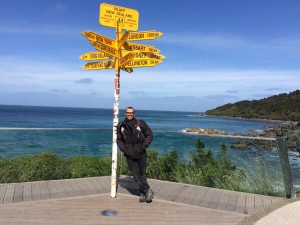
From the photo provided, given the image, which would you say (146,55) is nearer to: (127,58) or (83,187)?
(127,58)

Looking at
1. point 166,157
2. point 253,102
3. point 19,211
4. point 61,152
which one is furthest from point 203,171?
point 253,102

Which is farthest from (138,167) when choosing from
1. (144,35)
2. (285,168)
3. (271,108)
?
(271,108)

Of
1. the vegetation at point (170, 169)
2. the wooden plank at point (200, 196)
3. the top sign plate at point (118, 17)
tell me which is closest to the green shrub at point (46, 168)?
the vegetation at point (170, 169)

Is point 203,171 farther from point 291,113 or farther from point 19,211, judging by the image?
point 291,113

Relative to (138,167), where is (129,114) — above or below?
above

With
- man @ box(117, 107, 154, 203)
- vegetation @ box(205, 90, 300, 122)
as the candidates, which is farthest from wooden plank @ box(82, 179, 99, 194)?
vegetation @ box(205, 90, 300, 122)

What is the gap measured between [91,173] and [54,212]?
2676mm

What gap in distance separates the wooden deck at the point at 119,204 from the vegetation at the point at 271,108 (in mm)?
102899

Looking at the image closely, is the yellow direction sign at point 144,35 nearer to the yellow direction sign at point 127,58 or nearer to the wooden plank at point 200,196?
the yellow direction sign at point 127,58

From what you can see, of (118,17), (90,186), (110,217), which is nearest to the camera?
(110,217)

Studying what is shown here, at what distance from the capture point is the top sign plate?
Result: 6.16 meters

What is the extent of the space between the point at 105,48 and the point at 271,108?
139m

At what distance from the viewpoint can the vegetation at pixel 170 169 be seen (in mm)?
6965

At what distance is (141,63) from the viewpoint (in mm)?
6297
